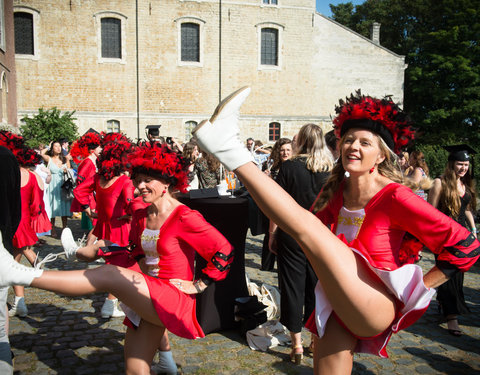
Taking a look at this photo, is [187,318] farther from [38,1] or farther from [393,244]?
[38,1]

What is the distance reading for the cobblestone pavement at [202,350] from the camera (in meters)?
3.77

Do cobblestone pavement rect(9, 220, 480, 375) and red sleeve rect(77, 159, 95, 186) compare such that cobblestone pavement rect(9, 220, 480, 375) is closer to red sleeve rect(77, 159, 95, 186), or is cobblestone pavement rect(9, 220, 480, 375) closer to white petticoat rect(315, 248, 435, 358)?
white petticoat rect(315, 248, 435, 358)

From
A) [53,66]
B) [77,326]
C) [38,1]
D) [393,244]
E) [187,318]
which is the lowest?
[77,326]

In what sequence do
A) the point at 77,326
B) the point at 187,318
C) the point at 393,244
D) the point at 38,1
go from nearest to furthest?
the point at 393,244, the point at 187,318, the point at 77,326, the point at 38,1

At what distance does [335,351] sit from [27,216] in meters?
4.21

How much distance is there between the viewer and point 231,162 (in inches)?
69.6

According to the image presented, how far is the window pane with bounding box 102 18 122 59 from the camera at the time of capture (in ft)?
82.6

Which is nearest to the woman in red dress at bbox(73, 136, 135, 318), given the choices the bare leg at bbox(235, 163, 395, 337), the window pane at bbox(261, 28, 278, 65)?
the bare leg at bbox(235, 163, 395, 337)

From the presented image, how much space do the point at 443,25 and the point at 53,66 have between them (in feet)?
100

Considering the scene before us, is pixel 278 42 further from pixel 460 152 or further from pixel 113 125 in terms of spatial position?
pixel 460 152

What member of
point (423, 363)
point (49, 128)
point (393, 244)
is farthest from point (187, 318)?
point (49, 128)

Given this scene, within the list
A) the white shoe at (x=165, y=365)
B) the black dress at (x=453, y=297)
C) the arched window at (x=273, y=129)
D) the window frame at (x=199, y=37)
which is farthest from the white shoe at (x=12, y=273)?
the arched window at (x=273, y=129)

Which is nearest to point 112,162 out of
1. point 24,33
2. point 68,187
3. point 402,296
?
point 402,296

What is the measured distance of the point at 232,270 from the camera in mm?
4688
